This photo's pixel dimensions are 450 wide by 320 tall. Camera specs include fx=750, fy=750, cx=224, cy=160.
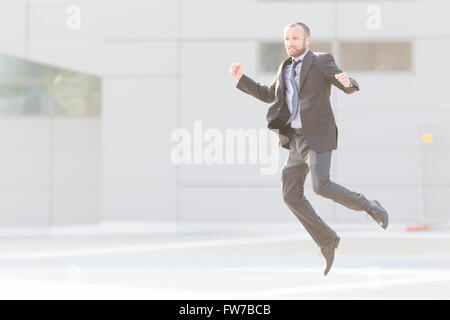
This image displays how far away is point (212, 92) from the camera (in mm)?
12852

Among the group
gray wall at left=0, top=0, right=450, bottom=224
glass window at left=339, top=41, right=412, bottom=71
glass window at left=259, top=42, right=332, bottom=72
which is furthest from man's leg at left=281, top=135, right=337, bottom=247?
glass window at left=339, top=41, right=412, bottom=71

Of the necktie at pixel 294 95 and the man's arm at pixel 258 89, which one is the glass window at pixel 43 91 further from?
the necktie at pixel 294 95

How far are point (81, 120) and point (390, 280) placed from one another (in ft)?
24.5

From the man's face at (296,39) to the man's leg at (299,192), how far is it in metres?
0.67

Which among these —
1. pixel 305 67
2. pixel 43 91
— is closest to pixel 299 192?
pixel 305 67

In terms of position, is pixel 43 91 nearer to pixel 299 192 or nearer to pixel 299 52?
pixel 299 192

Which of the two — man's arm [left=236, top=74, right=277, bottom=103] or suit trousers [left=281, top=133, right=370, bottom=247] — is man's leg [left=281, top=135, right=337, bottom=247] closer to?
suit trousers [left=281, top=133, right=370, bottom=247]

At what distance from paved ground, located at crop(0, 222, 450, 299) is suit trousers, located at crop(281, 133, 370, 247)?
2.45ft

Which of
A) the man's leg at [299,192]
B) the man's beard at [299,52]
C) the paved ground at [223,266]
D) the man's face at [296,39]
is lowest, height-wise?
the paved ground at [223,266]

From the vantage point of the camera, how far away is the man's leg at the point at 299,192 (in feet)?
19.2

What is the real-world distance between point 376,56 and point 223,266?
5806 millimetres

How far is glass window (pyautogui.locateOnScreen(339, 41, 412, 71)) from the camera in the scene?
500 inches

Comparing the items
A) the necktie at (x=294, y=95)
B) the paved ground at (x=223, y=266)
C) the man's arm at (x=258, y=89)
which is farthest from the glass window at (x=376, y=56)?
the necktie at (x=294, y=95)

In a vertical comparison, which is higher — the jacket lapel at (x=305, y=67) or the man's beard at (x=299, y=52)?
the man's beard at (x=299, y=52)
